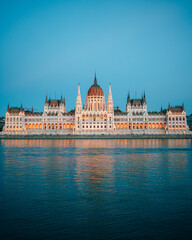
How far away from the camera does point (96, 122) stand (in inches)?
5659

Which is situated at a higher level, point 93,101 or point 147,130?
point 93,101

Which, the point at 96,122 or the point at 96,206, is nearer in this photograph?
the point at 96,206

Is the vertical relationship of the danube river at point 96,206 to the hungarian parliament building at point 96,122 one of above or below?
below

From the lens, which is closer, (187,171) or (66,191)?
(66,191)

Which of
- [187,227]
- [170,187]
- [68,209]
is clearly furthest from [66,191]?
[187,227]

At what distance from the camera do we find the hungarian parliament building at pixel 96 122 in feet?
468

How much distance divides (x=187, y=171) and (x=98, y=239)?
18.1 m

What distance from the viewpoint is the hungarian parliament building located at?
143 metres

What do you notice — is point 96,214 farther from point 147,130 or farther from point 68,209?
point 147,130

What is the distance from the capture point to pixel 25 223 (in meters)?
12.7

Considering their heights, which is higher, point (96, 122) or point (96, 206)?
point (96, 122)

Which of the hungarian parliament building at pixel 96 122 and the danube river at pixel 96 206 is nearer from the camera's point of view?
the danube river at pixel 96 206

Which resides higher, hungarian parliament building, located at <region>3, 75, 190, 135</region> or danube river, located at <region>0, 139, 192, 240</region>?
hungarian parliament building, located at <region>3, 75, 190, 135</region>

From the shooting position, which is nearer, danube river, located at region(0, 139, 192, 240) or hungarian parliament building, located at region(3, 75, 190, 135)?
danube river, located at region(0, 139, 192, 240)
